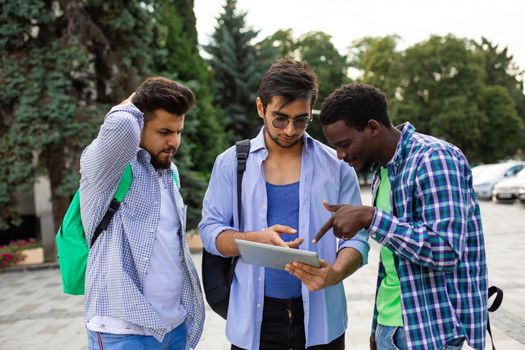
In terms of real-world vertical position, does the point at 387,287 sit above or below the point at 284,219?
below

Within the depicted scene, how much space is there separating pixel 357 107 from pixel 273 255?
716 mm

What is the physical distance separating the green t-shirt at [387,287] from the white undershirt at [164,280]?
931mm

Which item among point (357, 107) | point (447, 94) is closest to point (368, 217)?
point (357, 107)

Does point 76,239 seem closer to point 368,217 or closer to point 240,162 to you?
point 240,162

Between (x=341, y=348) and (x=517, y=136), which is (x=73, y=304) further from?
(x=517, y=136)

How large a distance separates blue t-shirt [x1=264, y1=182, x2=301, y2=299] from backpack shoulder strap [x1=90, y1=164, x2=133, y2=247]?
0.64 metres

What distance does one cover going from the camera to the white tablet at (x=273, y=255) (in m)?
1.68

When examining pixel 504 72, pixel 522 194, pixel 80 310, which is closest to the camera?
pixel 80 310

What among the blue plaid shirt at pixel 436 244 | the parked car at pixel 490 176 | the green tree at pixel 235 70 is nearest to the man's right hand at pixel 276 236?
the blue plaid shirt at pixel 436 244

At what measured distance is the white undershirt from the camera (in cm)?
206

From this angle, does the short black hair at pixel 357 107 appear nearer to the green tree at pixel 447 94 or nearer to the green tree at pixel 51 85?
the green tree at pixel 51 85

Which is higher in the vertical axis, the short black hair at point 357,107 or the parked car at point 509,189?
the short black hair at point 357,107

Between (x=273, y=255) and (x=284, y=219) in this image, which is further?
(x=284, y=219)

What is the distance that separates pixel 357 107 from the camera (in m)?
1.99
